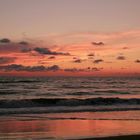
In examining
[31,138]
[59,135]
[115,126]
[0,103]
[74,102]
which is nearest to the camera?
[31,138]

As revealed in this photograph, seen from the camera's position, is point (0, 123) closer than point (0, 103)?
Yes

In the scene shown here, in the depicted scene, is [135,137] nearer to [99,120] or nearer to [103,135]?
[103,135]

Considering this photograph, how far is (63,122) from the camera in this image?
20359 millimetres

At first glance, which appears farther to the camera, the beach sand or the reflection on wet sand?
the reflection on wet sand

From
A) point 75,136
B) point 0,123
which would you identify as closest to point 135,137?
point 75,136

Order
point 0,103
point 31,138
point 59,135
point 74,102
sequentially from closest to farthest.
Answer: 1. point 31,138
2. point 59,135
3. point 0,103
4. point 74,102

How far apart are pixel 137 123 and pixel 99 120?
2.39 m

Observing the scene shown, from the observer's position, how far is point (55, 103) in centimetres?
3675

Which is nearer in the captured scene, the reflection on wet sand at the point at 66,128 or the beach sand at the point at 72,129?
the beach sand at the point at 72,129

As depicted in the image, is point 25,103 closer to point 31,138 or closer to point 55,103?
point 55,103

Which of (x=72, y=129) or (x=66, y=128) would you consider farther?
(x=66, y=128)

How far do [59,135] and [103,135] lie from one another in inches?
72.6

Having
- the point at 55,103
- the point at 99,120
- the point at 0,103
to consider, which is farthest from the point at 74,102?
the point at 99,120

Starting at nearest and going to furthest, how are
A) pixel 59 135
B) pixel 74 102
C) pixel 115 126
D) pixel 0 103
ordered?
pixel 59 135, pixel 115 126, pixel 0 103, pixel 74 102
